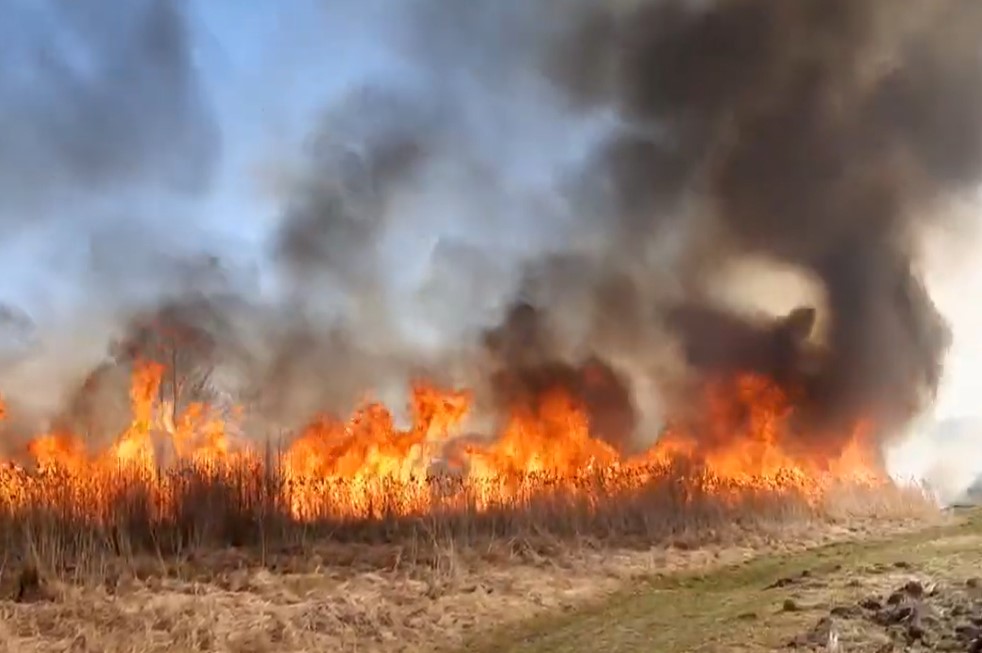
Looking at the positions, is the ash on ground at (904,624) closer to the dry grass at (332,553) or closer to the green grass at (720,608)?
the green grass at (720,608)

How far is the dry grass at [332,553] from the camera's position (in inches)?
538

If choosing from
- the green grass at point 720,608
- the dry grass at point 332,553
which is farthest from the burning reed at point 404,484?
the green grass at point 720,608

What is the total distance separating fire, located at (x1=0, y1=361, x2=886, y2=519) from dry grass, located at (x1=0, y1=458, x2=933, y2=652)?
27 cm

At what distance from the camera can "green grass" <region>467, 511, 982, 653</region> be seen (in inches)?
501

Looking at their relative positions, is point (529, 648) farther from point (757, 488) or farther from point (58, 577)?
point (757, 488)

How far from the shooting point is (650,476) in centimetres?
2558

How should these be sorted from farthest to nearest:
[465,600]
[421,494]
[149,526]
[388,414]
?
[388,414] < [421,494] < [149,526] < [465,600]

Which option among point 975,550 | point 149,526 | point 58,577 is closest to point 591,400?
point 975,550

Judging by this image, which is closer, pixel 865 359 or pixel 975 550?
pixel 975 550

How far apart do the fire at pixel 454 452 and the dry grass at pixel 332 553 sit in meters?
0.27

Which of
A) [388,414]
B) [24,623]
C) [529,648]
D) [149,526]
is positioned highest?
[388,414]

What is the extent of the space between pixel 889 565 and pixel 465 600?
780cm

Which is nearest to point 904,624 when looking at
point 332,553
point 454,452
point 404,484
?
point 332,553

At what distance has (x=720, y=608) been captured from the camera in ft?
49.7
